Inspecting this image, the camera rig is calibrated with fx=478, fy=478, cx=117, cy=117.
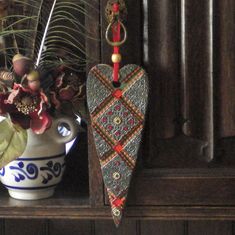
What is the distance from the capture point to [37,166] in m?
0.84

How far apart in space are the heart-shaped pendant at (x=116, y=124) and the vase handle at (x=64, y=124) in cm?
7

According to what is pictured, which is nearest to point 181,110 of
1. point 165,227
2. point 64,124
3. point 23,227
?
point 64,124

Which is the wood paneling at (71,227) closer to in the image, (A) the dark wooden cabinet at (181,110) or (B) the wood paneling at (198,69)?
(A) the dark wooden cabinet at (181,110)

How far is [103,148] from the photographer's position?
78 centimetres

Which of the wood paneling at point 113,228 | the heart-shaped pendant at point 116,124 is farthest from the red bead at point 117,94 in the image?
the wood paneling at point 113,228

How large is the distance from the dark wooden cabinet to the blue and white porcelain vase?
72mm

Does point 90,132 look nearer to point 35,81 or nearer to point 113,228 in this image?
point 35,81

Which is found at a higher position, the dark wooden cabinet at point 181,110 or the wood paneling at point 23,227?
the dark wooden cabinet at point 181,110

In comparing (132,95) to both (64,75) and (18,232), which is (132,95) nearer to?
(64,75)

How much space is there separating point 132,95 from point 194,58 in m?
0.12

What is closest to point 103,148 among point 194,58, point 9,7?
point 194,58

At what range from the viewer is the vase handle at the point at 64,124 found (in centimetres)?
84

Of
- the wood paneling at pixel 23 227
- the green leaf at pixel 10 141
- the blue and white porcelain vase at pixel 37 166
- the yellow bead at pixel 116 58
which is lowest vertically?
the wood paneling at pixel 23 227

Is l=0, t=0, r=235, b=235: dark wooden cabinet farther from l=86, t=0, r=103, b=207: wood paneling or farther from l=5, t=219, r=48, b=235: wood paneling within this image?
l=5, t=219, r=48, b=235: wood paneling
